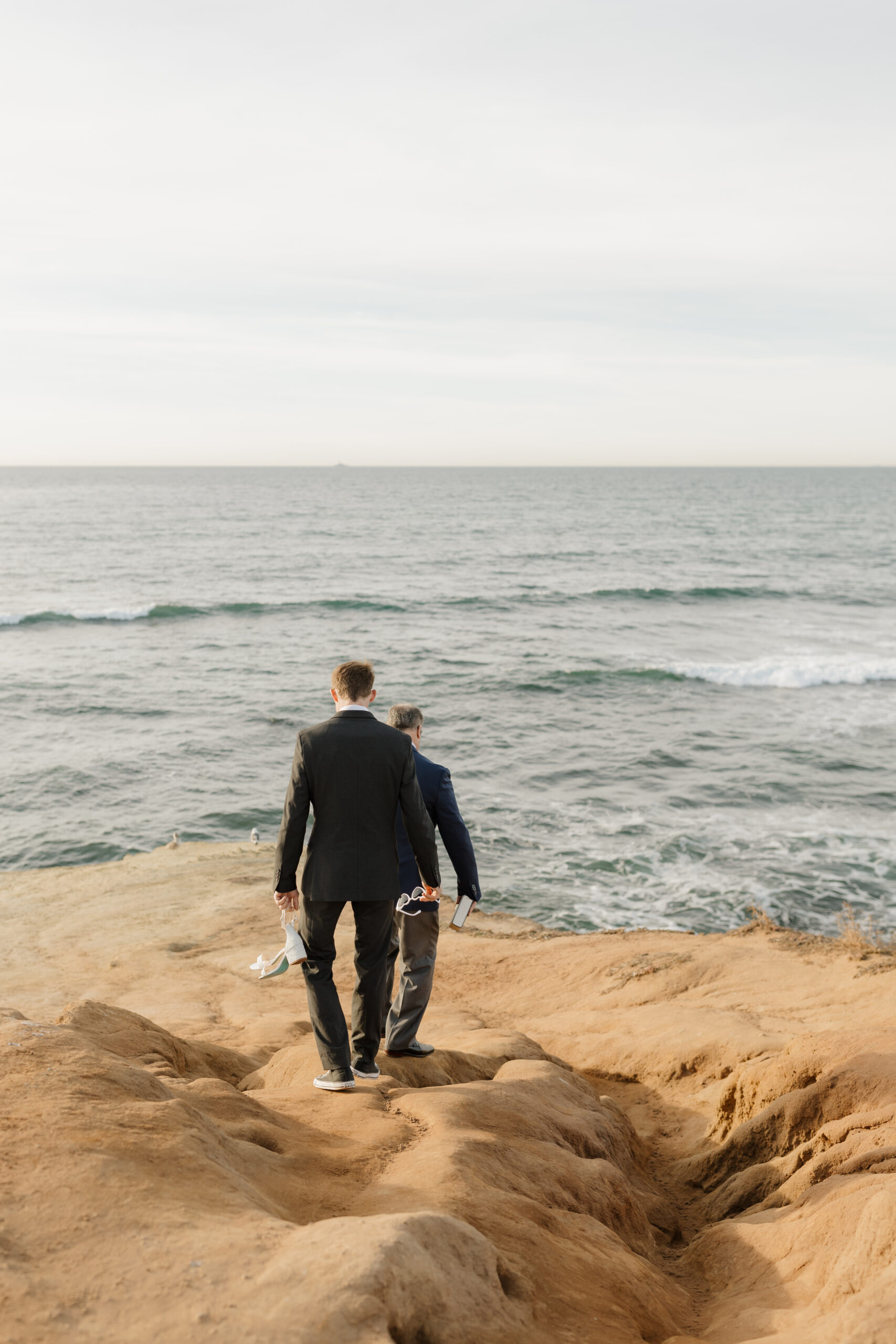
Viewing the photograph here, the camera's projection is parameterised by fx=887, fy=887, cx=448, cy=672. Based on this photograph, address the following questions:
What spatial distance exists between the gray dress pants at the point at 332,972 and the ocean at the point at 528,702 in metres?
8.18

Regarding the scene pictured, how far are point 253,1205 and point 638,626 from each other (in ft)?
102

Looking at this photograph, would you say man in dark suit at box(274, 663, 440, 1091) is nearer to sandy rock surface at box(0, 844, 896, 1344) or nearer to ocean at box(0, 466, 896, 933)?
sandy rock surface at box(0, 844, 896, 1344)

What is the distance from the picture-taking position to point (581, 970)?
9344 millimetres

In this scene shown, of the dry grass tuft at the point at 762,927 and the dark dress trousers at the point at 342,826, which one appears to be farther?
the dry grass tuft at the point at 762,927

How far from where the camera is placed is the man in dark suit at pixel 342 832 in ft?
14.1

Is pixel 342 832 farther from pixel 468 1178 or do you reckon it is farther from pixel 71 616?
pixel 71 616

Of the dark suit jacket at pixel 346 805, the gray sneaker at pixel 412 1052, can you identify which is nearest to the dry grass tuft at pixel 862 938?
the gray sneaker at pixel 412 1052

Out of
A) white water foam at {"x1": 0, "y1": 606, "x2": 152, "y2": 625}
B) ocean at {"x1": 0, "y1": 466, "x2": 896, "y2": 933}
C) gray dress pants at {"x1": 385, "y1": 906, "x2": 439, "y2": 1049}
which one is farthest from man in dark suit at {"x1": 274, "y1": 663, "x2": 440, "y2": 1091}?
white water foam at {"x1": 0, "y1": 606, "x2": 152, "y2": 625}

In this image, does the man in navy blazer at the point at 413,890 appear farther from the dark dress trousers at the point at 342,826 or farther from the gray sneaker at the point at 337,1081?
the gray sneaker at the point at 337,1081

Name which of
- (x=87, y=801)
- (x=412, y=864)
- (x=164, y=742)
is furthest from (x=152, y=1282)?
(x=164, y=742)

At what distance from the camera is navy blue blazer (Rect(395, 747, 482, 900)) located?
16.2 ft

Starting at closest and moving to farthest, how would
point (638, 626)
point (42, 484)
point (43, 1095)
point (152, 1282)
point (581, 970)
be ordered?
point (152, 1282), point (43, 1095), point (581, 970), point (638, 626), point (42, 484)

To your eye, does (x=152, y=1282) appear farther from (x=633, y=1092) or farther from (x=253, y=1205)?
(x=633, y=1092)

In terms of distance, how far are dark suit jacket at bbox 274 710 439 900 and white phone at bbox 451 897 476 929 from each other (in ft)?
2.22
